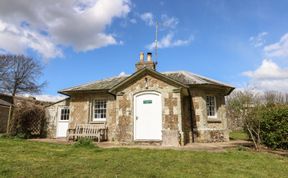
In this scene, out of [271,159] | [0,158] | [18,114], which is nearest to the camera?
[0,158]

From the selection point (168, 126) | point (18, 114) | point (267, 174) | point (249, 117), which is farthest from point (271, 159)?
point (18, 114)

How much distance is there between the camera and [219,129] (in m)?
14.6

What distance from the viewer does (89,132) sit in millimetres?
14977

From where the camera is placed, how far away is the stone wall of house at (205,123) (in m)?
14.1

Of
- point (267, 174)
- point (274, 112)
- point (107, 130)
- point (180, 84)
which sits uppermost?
point (180, 84)

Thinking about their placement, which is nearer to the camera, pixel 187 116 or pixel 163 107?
pixel 163 107

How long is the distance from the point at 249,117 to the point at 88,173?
8436 mm

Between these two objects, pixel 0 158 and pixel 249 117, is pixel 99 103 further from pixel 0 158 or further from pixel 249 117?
pixel 249 117

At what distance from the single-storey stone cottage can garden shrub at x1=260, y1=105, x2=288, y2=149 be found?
3.50m

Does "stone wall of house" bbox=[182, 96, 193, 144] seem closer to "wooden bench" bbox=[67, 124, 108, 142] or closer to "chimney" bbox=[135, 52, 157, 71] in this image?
"chimney" bbox=[135, 52, 157, 71]

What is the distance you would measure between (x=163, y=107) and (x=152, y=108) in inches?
25.4

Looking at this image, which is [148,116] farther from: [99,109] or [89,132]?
[99,109]

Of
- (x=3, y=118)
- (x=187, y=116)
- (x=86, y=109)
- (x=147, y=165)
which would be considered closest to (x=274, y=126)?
(x=187, y=116)

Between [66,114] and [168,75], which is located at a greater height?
[168,75]
